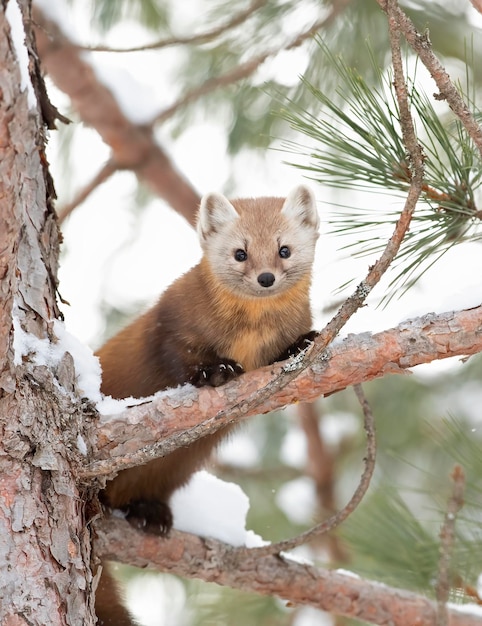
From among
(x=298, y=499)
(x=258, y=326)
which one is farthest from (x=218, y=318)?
(x=298, y=499)

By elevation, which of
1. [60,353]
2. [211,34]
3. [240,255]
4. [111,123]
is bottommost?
[60,353]

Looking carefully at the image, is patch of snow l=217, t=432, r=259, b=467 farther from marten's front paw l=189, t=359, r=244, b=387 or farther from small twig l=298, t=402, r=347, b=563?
marten's front paw l=189, t=359, r=244, b=387

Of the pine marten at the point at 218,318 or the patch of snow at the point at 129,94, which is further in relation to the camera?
the patch of snow at the point at 129,94

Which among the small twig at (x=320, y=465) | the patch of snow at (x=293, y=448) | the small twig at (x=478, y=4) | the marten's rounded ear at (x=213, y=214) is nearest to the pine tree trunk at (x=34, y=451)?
the marten's rounded ear at (x=213, y=214)

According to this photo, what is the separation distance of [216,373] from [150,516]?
1.95 feet

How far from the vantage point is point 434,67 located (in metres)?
2.12

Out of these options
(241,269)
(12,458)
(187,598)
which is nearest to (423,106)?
(241,269)

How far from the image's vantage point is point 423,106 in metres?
2.43

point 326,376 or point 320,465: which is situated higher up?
point 320,465

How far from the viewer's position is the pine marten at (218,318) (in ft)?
10.2

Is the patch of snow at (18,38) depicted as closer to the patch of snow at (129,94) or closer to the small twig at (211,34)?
the small twig at (211,34)

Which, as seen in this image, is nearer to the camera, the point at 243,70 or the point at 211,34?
the point at 211,34

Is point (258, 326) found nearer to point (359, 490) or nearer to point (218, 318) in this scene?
point (218, 318)

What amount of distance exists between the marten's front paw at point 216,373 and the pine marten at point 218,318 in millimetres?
16
